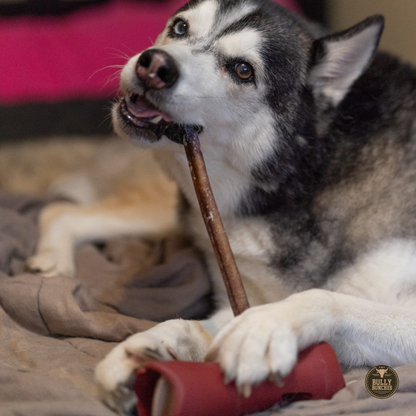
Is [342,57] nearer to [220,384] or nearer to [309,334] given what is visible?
[309,334]

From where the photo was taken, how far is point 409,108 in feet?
5.95

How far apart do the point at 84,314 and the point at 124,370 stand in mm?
534

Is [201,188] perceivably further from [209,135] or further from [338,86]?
[338,86]

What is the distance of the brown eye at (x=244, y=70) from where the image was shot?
160cm

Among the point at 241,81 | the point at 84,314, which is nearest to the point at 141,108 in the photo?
the point at 241,81

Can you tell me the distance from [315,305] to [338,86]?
87cm

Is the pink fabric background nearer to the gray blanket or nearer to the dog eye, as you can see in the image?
the gray blanket

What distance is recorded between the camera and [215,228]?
1.44 meters

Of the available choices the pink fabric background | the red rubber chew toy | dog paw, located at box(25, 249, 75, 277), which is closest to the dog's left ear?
the red rubber chew toy

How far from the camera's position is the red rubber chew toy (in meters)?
1.08

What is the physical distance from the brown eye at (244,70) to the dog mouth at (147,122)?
221 millimetres

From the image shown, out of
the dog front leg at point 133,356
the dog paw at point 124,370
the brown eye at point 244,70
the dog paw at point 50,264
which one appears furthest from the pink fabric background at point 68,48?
the dog paw at point 124,370

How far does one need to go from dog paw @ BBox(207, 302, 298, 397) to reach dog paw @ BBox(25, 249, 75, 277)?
108 cm

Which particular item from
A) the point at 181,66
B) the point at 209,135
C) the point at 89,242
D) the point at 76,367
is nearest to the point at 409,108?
the point at 209,135
